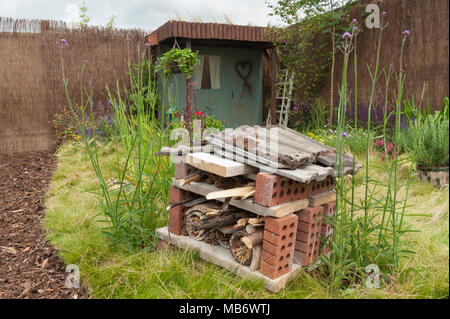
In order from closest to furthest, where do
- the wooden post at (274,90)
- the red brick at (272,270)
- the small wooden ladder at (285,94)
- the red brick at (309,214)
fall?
the red brick at (272,270), the red brick at (309,214), the small wooden ladder at (285,94), the wooden post at (274,90)

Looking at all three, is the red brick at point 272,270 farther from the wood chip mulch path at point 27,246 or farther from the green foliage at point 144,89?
the green foliage at point 144,89

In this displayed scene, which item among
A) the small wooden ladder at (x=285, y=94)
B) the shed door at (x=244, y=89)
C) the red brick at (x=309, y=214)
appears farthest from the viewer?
the shed door at (x=244, y=89)

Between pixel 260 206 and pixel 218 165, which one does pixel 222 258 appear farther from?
pixel 218 165

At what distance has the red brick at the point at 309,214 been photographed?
193 centimetres

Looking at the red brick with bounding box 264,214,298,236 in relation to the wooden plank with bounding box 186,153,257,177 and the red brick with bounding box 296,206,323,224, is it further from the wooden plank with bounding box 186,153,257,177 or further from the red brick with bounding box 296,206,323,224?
the wooden plank with bounding box 186,153,257,177

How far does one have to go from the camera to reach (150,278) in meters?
1.89

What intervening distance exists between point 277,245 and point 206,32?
228 inches

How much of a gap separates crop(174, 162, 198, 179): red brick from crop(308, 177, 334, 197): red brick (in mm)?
696

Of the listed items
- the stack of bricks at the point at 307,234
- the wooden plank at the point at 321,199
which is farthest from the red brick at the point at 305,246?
the wooden plank at the point at 321,199

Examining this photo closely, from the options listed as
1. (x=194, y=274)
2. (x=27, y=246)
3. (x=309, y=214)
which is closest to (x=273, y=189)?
(x=309, y=214)

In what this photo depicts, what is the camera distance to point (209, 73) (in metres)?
8.63
